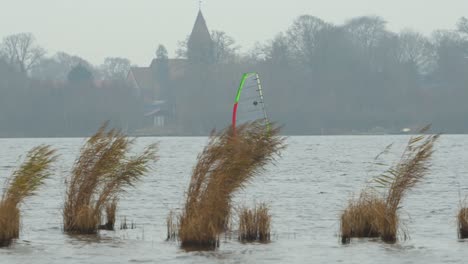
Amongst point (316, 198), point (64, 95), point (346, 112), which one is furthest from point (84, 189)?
point (64, 95)

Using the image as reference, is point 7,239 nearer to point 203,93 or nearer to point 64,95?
point 203,93

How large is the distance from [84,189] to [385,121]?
112767 millimetres

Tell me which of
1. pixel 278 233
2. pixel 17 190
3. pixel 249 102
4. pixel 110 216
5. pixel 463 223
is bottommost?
pixel 278 233

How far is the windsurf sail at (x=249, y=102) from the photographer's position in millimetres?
38562

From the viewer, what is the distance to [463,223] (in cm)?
2205

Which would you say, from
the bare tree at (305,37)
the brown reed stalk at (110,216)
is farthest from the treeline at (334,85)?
the brown reed stalk at (110,216)

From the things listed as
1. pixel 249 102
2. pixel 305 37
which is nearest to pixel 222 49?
pixel 305 37

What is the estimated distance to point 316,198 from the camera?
36.5 m

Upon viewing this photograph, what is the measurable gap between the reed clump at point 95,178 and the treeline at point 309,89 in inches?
4113

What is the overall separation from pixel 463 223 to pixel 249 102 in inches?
717

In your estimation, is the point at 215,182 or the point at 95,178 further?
the point at 95,178

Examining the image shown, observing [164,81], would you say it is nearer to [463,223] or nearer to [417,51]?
[417,51]

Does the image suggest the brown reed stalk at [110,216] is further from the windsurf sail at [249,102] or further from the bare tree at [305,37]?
the bare tree at [305,37]

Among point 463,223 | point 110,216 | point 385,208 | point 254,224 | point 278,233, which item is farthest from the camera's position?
point 278,233
